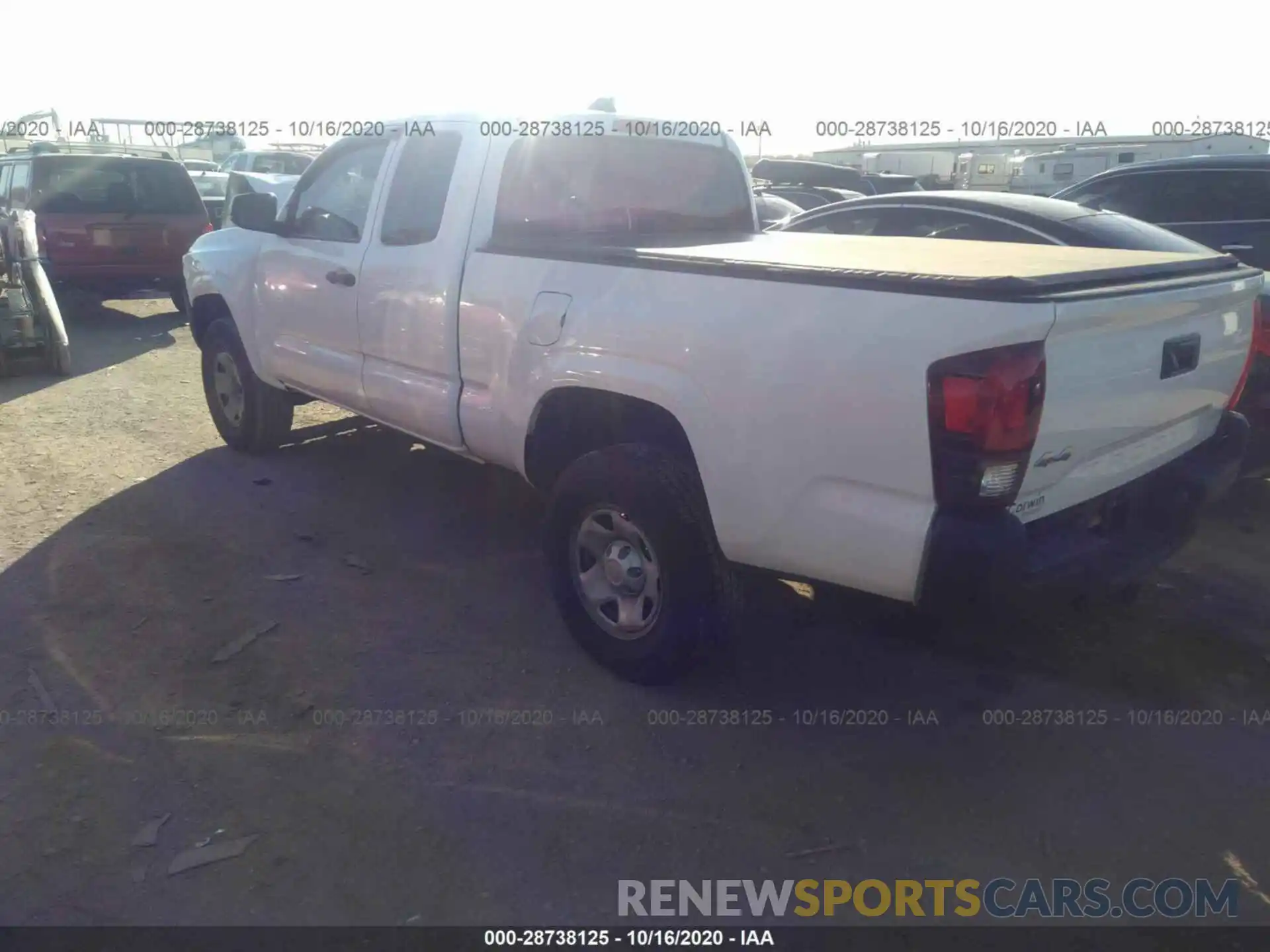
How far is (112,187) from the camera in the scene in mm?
10266

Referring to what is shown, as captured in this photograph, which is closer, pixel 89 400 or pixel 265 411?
pixel 265 411

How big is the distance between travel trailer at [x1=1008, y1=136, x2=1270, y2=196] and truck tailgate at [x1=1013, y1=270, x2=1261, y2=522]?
2371 centimetres

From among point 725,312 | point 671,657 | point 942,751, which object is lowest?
point 942,751

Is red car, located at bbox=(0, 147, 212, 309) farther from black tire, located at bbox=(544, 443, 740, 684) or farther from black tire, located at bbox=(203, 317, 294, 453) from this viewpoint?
black tire, located at bbox=(544, 443, 740, 684)

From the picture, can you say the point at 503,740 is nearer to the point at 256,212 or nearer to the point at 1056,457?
the point at 1056,457

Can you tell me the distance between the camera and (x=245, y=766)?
122 inches

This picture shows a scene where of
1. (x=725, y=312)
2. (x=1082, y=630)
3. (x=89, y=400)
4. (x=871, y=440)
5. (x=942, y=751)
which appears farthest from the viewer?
(x=89, y=400)

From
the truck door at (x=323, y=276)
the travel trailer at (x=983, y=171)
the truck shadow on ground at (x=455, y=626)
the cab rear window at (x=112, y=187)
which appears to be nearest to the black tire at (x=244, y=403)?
the truck door at (x=323, y=276)

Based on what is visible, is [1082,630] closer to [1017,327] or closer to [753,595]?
[753,595]

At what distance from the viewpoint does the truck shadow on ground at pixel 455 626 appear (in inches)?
141

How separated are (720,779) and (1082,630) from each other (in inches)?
71.9

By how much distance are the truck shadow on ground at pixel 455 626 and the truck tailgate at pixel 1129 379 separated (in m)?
0.65

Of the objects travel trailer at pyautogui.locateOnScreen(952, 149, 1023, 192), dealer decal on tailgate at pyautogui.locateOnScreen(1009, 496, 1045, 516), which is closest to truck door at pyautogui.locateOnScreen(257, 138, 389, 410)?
dealer decal on tailgate at pyautogui.locateOnScreen(1009, 496, 1045, 516)

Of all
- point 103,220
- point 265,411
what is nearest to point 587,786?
point 265,411
